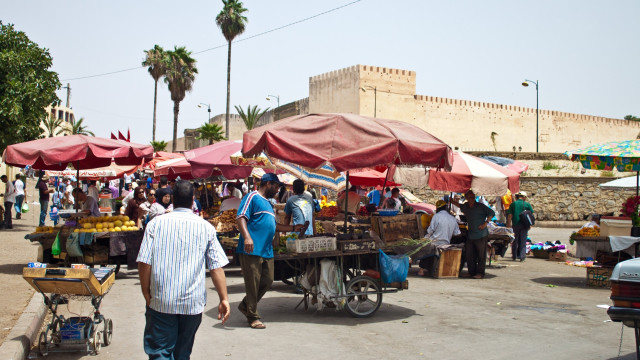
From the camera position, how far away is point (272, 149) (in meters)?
7.58

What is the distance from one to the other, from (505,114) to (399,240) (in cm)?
4839

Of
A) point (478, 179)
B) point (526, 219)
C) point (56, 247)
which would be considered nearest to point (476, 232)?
point (478, 179)

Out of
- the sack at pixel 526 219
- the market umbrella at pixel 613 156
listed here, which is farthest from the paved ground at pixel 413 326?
the sack at pixel 526 219

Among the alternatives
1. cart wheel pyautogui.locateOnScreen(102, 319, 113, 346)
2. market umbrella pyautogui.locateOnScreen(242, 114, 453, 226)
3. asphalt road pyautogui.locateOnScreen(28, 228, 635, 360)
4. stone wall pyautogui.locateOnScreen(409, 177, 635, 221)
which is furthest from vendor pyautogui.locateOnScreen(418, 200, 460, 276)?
stone wall pyautogui.locateOnScreen(409, 177, 635, 221)

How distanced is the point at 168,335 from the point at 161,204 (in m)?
7.44

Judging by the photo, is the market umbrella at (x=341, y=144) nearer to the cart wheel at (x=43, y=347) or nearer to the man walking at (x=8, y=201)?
the cart wheel at (x=43, y=347)

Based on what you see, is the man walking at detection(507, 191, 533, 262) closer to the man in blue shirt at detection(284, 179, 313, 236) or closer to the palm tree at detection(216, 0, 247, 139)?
the man in blue shirt at detection(284, 179, 313, 236)

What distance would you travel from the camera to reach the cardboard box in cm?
1081

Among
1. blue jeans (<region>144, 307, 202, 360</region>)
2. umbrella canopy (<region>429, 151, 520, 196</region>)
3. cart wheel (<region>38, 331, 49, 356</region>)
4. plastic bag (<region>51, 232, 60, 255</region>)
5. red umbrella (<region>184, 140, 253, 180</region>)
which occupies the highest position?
red umbrella (<region>184, 140, 253, 180</region>)

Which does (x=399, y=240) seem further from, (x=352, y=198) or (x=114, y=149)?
(x=352, y=198)

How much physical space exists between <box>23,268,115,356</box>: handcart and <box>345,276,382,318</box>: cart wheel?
9.65 feet

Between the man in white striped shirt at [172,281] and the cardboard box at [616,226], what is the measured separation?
9132 millimetres

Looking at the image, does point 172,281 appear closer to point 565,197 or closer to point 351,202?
point 351,202

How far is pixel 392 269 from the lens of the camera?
7863 mm
